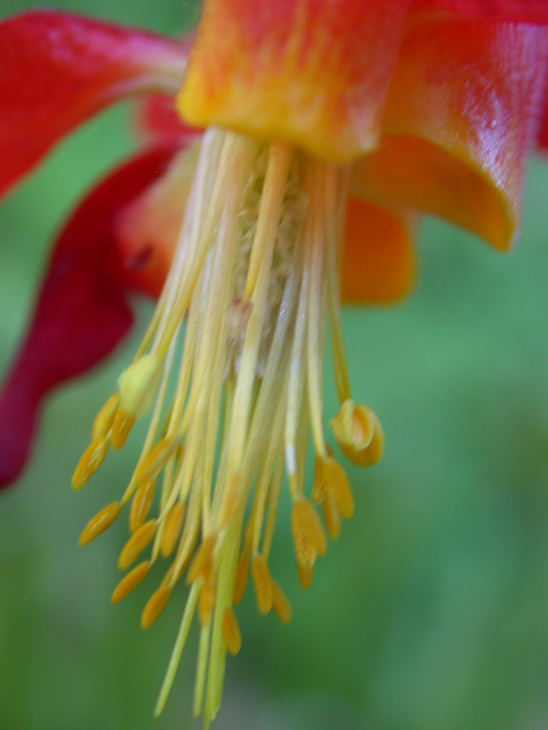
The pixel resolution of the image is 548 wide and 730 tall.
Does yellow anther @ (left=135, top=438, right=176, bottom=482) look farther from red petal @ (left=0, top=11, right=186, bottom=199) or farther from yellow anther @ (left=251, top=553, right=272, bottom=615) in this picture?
red petal @ (left=0, top=11, right=186, bottom=199)

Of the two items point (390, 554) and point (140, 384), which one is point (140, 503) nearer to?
point (140, 384)

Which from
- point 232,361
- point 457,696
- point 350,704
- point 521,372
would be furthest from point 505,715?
point 232,361

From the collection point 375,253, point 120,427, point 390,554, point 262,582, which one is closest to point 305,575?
point 262,582

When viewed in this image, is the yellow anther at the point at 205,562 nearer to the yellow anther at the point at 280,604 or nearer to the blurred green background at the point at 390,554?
the yellow anther at the point at 280,604

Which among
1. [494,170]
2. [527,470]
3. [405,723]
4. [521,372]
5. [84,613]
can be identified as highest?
[494,170]

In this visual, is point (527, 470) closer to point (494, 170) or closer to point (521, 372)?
point (521, 372)

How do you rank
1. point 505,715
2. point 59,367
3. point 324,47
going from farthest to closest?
point 505,715 < point 59,367 < point 324,47

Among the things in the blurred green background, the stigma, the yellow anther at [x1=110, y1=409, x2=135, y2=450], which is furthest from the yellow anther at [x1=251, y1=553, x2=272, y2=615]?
the blurred green background
